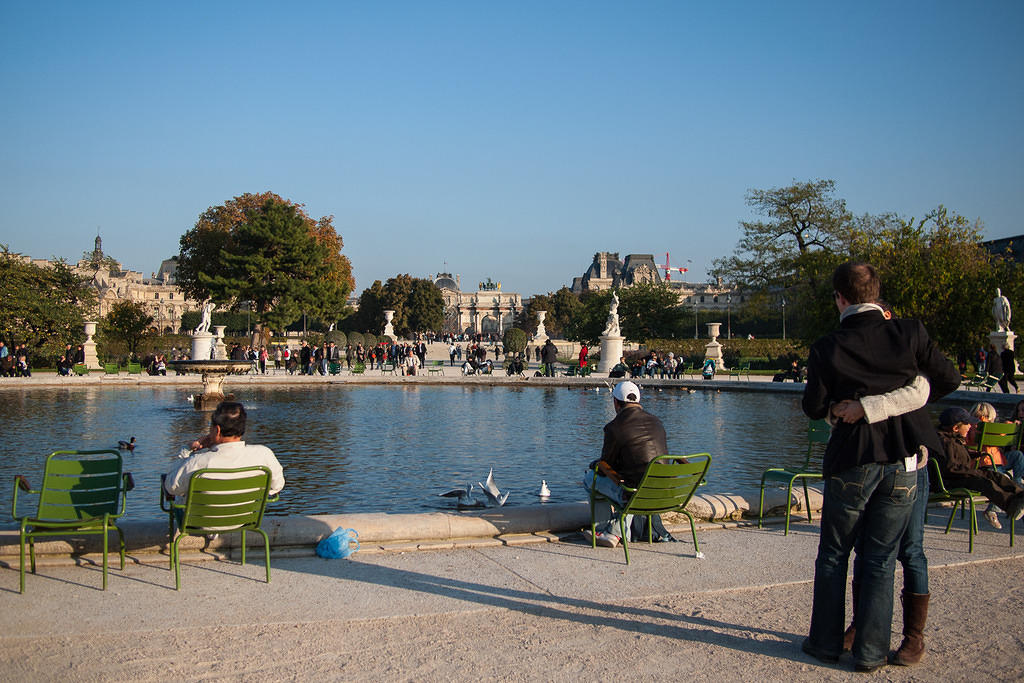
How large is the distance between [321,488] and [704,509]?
14.6 feet

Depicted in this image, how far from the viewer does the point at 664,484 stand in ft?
20.0

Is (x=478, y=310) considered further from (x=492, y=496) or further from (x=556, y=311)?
(x=492, y=496)

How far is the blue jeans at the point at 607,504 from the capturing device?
252 inches

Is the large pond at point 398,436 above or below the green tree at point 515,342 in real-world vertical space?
below

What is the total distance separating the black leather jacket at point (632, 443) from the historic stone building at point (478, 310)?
142547 millimetres

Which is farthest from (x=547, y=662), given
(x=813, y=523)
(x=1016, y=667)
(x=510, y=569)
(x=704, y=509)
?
(x=813, y=523)

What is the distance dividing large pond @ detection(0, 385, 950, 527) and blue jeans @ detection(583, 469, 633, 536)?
235 cm

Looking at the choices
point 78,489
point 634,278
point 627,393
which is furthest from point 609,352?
point 634,278

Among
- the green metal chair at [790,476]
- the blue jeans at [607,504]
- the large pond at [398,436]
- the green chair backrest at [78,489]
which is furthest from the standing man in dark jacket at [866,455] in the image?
the large pond at [398,436]

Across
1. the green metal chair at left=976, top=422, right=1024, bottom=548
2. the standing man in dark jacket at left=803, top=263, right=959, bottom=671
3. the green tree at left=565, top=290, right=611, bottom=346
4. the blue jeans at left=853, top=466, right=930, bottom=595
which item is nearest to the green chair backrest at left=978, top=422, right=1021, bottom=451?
the green metal chair at left=976, top=422, right=1024, bottom=548

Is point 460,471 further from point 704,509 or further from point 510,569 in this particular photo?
point 510,569

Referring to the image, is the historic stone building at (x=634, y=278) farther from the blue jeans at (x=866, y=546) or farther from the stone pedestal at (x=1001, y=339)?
the blue jeans at (x=866, y=546)

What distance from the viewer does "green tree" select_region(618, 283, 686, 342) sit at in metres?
56.4

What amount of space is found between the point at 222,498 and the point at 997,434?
6276 millimetres
